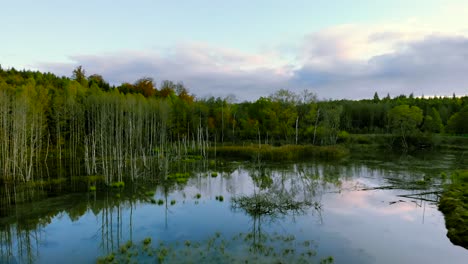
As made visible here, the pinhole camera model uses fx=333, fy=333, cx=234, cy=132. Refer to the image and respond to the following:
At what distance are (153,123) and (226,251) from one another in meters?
39.0

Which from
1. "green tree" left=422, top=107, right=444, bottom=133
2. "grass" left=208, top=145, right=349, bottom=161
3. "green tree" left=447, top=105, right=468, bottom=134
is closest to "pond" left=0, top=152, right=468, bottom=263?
"grass" left=208, top=145, right=349, bottom=161

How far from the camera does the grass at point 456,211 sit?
1298 centimetres

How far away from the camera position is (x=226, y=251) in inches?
456

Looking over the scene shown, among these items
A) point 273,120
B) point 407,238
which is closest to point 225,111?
point 273,120

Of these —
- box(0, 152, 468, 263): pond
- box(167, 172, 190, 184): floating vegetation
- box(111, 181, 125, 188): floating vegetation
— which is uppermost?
box(111, 181, 125, 188): floating vegetation

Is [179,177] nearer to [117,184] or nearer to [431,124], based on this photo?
[117,184]

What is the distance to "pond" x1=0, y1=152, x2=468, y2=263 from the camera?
1139 cm

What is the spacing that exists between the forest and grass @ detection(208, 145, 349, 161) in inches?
81.6

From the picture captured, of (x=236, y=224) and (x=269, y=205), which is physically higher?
(x=269, y=205)

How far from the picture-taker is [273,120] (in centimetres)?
5441

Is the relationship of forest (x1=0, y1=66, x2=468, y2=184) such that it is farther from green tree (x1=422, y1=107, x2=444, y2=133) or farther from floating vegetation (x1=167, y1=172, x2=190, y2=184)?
floating vegetation (x1=167, y1=172, x2=190, y2=184)

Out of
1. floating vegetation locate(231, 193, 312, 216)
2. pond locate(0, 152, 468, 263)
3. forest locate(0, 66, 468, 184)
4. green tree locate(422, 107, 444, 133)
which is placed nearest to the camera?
pond locate(0, 152, 468, 263)

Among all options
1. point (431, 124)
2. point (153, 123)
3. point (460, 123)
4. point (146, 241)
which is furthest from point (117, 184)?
point (460, 123)

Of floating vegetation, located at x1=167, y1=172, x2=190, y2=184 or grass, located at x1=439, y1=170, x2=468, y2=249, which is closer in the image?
grass, located at x1=439, y1=170, x2=468, y2=249
